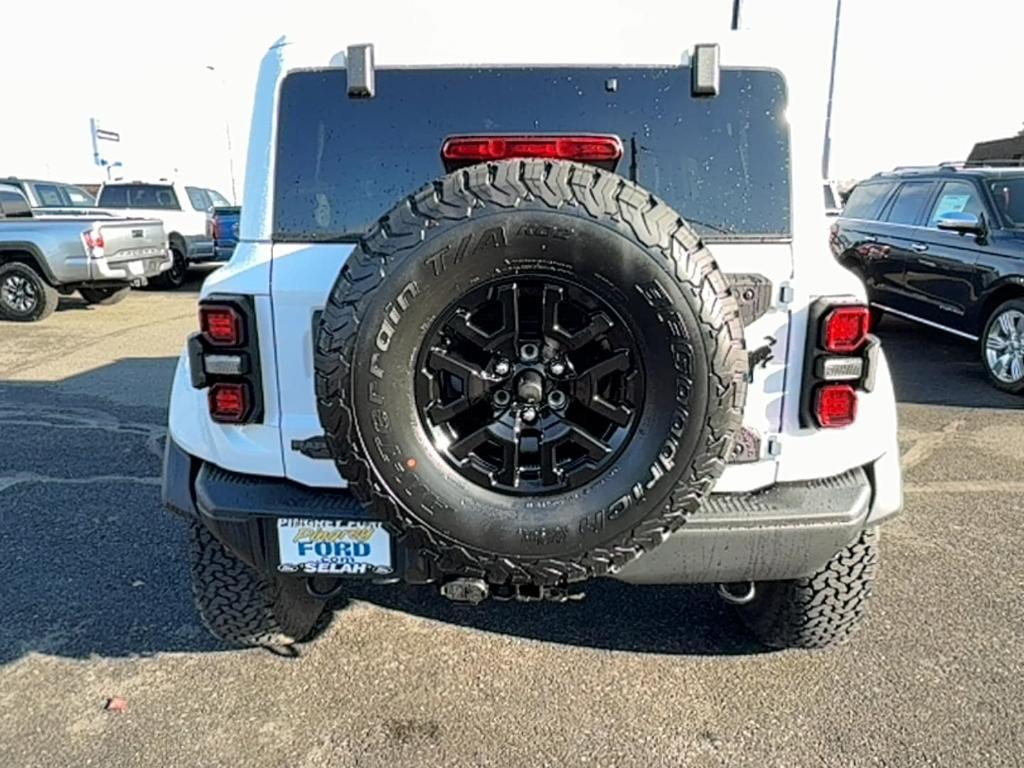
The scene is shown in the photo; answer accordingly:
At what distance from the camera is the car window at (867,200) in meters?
8.48

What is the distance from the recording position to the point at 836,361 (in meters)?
2.15

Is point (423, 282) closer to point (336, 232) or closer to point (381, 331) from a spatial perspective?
point (381, 331)

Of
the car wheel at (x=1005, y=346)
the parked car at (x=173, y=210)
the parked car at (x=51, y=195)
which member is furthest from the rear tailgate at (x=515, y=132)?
the parked car at (x=51, y=195)

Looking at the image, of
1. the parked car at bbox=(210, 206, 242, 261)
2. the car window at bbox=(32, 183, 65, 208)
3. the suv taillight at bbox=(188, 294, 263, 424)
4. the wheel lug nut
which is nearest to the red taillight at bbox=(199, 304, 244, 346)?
the suv taillight at bbox=(188, 294, 263, 424)

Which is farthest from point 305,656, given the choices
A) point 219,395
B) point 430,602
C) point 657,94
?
point 657,94

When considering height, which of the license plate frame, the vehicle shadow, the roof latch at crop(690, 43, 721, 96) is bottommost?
the vehicle shadow

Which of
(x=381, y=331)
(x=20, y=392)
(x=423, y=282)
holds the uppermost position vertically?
(x=423, y=282)

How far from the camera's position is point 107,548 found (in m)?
3.56

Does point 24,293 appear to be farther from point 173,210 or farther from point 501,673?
point 501,673

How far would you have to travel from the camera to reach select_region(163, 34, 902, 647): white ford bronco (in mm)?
1843

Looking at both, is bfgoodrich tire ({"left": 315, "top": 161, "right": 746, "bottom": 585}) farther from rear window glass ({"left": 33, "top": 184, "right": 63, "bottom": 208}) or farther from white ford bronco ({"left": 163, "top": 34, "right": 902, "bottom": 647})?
rear window glass ({"left": 33, "top": 184, "right": 63, "bottom": 208})

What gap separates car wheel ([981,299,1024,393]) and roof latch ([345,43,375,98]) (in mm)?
6041

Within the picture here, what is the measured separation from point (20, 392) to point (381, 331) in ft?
20.1

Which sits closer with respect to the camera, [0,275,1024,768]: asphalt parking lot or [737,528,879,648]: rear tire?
[0,275,1024,768]: asphalt parking lot
